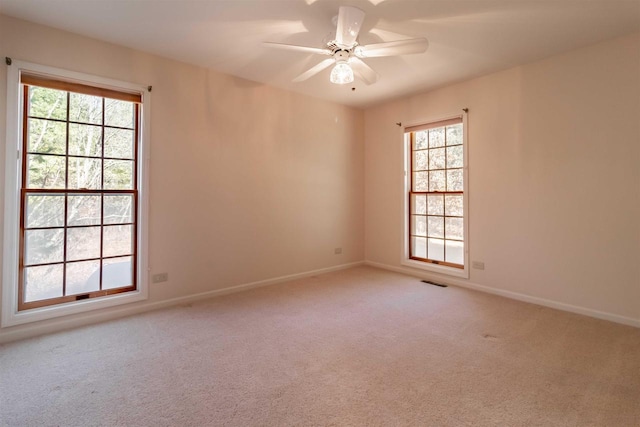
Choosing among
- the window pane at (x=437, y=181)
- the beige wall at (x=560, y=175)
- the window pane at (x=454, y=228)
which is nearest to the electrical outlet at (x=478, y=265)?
the beige wall at (x=560, y=175)

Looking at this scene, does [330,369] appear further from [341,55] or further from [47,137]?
[47,137]

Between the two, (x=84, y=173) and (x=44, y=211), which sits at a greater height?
(x=84, y=173)

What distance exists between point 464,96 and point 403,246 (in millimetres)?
2278

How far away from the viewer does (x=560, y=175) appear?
326 centimetres

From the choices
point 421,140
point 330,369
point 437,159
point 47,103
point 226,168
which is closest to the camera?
point 330,369

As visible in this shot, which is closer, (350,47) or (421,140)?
(350,47)

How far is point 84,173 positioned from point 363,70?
283 cm

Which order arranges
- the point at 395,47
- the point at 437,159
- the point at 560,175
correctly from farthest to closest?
the point at 437,159, the point at 560,175, the point at 395,47

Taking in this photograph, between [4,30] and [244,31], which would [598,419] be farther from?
[4,30]

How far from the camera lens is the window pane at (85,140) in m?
2.87

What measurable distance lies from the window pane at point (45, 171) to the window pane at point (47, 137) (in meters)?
0.06

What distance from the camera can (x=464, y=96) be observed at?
4020 mm

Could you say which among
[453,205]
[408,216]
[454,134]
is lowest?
[408,216]

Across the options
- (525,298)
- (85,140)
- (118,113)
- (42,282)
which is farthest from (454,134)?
(42,282)
